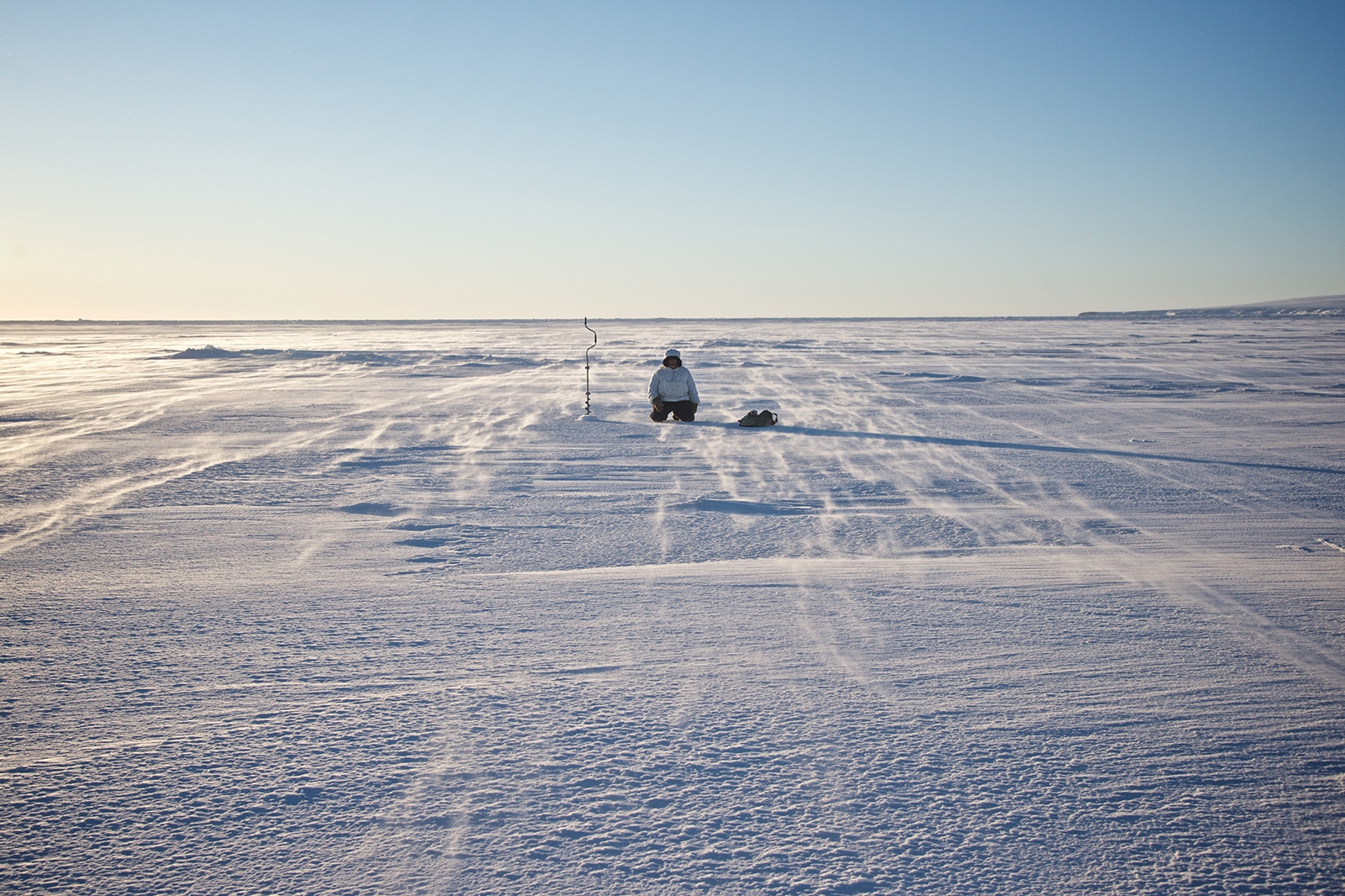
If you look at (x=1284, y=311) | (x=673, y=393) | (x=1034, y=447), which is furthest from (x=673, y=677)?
(x=1284, y=311)

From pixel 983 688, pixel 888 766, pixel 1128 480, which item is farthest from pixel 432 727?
pixel 1128 480

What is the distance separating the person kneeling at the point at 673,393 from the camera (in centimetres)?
1234

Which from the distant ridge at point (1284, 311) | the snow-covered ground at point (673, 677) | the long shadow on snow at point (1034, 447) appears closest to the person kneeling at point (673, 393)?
the long shadow on snow at point (1034, 447)

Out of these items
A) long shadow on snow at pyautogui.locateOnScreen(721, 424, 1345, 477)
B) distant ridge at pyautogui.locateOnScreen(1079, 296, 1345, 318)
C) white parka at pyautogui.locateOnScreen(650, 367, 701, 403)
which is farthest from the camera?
distant ridge at pyautogui.locateOnScreen(1079, 296, 1345, 318)

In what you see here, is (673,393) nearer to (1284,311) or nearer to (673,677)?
(673,677)

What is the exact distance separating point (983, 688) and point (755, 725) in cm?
101

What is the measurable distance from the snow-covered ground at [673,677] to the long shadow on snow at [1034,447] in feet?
0.55

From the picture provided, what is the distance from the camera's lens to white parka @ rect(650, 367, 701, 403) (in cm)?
1234

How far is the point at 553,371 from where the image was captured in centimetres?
2372

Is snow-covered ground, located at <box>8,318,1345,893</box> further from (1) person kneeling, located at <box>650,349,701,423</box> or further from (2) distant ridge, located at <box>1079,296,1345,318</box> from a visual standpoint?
(2) distant ridge, located at <box>1079,296,1345,318</box>

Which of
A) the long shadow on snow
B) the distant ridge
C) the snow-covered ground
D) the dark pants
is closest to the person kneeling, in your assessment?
the dark pants

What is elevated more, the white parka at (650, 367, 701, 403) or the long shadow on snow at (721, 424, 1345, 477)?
the white parka at (650, 367, 701, 403)

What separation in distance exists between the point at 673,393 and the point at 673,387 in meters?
0.09

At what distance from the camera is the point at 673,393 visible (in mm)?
12367
